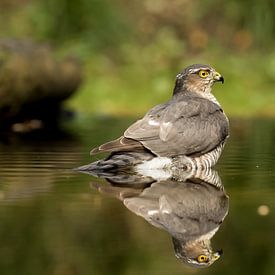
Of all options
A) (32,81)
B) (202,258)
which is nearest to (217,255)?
(202,258)

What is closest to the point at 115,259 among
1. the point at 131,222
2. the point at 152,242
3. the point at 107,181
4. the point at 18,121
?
the point at 152,242

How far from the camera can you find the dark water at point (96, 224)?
4.98 metres

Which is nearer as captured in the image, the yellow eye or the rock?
the yellow eye

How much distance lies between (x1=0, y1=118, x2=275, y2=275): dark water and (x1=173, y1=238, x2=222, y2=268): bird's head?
4 centimetres

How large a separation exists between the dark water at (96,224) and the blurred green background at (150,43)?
252 inches

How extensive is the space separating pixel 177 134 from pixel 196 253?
11.2 ft

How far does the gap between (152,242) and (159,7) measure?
14.8 meters

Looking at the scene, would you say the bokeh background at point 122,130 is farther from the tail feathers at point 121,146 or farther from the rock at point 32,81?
the tail feathers at point 121,146

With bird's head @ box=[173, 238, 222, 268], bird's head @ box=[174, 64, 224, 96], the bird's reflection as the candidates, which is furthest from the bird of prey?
bird's head @ box=[173, 238, 222, 268]

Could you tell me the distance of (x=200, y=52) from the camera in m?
18.6

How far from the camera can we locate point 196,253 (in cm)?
524

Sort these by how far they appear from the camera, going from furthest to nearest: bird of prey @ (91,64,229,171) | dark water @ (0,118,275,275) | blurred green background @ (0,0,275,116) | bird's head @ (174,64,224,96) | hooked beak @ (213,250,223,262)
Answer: blurred green background @ (0,0,275,116) < bird's head @ (174,64,224,96) < bird of prey @ (91,64,229,171) < hooked beak @ (213,250,223,262) < dark water @ (0,118,275,275)

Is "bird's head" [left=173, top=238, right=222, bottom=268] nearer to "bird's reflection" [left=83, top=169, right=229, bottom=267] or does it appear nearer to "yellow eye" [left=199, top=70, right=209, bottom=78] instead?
"bird's reflection" [left=83, top=169, right=229, bottom=267]

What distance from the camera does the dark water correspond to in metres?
4.98
